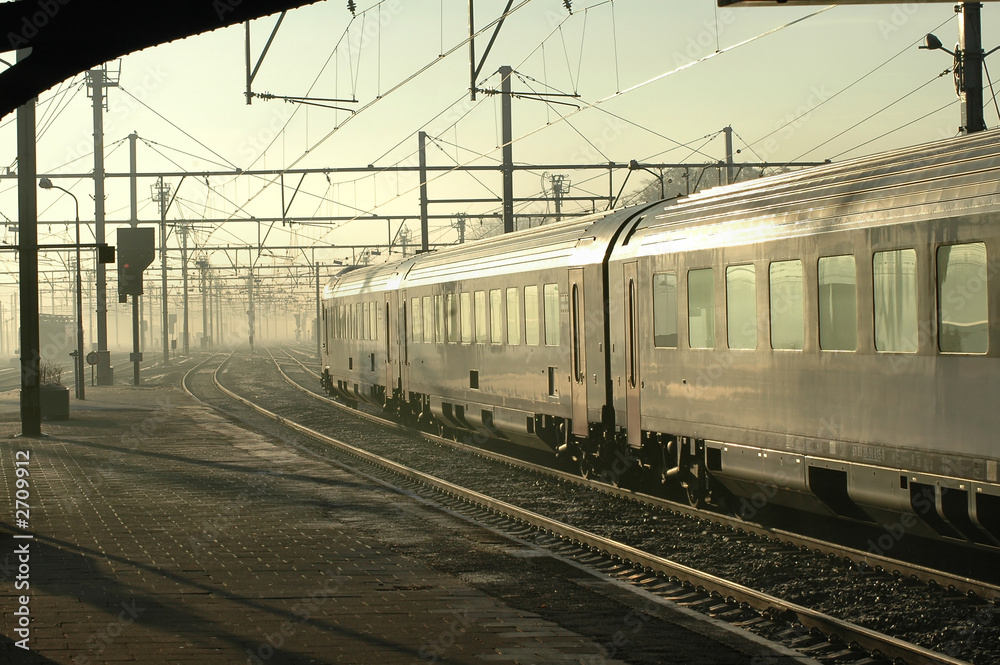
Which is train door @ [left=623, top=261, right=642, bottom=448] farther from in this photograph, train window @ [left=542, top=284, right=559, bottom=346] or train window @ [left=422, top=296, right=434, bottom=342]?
train window @ [left=422, top=296, right=434, bottom=342]

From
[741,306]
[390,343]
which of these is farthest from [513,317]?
[390,343]

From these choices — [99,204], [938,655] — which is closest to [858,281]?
[938,655]

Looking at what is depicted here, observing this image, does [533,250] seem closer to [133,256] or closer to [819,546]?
[819,546]

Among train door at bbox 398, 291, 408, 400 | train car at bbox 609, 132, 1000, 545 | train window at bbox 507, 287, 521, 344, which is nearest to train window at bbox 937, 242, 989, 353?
train car at bbox 609, 132, 1000, 545

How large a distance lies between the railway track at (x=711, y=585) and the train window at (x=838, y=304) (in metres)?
1.96

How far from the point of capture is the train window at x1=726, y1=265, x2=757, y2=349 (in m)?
11.7

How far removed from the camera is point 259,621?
823 cm

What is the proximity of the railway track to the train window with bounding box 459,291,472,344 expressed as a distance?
460 cm

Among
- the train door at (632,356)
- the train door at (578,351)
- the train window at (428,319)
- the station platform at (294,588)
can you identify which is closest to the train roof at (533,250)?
the train door at (578,351)

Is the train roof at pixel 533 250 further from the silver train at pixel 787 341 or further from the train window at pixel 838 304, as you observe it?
the train window at pixel 838 304

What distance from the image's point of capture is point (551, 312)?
16.6 meters

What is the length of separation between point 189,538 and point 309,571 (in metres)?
2.27

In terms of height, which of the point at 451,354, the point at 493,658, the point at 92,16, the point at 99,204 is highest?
the point at 99,204

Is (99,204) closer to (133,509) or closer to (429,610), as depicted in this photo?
(133,509)
